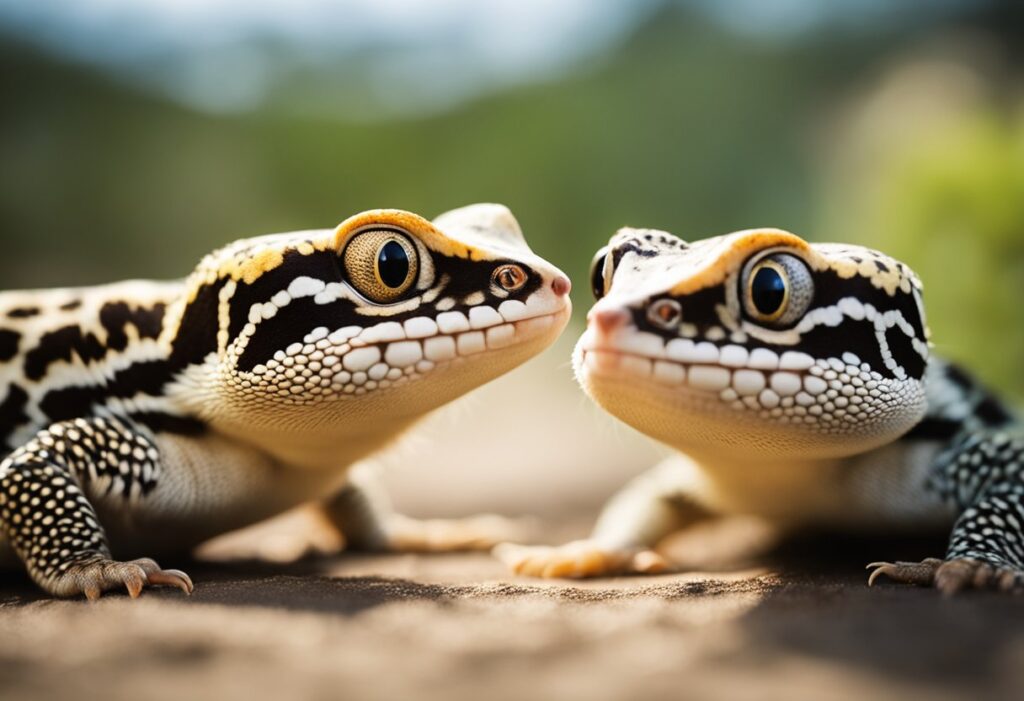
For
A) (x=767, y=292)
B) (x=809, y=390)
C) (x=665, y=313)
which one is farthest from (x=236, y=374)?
(x=809, y=390)

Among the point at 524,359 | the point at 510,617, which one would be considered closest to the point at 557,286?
the point at 524,359

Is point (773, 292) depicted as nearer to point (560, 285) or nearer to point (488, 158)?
point (560, 285)

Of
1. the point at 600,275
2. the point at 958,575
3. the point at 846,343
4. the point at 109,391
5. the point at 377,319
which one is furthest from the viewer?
the point at 109,391

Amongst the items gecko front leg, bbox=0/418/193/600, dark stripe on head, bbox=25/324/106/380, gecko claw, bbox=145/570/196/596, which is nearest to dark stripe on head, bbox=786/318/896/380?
gecko claw, bbox=145/570/196/596

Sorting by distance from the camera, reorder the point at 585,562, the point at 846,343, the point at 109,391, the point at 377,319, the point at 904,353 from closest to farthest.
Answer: the point at 846,343 → the point at 904,353 → the point at 377,319 → the point at 109,391 → the point at 585,562

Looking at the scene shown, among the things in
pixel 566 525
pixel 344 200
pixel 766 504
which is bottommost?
pixel 566 525

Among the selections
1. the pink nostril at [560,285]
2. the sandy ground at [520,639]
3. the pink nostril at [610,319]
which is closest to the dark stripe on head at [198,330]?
the sandy ground at [520,639]

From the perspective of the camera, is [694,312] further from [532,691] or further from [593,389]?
[532,691]
